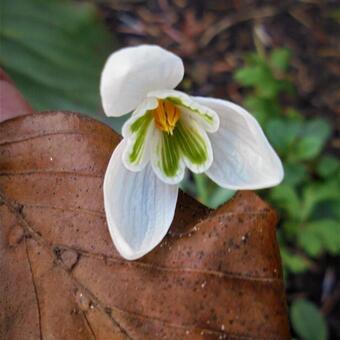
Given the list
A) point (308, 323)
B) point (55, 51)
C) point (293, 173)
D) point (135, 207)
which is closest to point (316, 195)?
point (293, 173)

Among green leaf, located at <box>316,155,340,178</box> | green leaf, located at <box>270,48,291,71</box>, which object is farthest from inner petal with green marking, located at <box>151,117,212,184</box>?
green leaf, located at <box>270,48,291,71</box>

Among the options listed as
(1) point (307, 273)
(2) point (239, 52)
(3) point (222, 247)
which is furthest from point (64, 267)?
(2) point (239, 52)

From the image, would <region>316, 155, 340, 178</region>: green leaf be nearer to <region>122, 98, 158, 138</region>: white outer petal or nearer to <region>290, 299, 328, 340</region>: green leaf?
<region>290, 299, 328, 340</region>: green leaf

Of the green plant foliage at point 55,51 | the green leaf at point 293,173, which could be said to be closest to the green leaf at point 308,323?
the green leaf at point 293,173

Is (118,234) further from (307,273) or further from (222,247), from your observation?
(307,273)

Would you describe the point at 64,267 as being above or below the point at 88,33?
above

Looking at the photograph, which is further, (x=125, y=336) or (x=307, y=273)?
(x=307, y=273)
